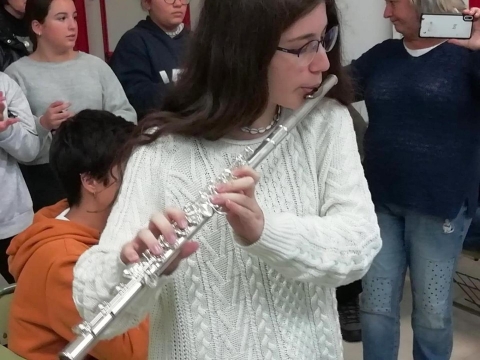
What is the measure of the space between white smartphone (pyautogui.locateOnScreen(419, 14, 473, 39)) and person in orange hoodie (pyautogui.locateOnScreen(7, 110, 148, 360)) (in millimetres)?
724

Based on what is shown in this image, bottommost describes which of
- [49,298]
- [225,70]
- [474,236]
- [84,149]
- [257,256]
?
[474,236]

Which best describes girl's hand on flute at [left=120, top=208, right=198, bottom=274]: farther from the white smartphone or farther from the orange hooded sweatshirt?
the white smartphone

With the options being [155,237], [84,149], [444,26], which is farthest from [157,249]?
[444,26]

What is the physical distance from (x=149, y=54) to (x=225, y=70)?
122cm

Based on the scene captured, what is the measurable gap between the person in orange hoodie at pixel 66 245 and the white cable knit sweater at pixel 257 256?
26 cm

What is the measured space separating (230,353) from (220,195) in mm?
239

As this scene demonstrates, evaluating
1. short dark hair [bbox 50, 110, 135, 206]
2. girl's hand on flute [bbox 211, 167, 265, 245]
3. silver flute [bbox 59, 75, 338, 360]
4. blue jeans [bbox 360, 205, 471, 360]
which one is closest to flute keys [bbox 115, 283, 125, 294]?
silver flute [bbox 59, 75, 338, 360]

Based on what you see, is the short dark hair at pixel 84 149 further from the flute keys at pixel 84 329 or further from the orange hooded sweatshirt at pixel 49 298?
the flute keys at pixel 84 329

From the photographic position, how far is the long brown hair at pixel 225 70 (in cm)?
80

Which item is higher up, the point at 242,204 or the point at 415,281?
the point at 242,204

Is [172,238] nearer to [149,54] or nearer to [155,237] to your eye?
[155,237]

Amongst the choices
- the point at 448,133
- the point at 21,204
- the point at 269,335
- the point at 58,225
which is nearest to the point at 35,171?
the point at 21,204

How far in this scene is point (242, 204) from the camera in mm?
716

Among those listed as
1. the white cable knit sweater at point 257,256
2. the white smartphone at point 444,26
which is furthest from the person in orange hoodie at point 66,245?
the white smartphone at point 444,26
